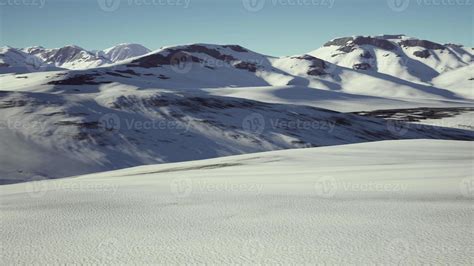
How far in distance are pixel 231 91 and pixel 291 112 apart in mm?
53068

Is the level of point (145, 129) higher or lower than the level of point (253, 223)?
lower

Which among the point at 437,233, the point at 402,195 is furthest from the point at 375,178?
the point at 437,233

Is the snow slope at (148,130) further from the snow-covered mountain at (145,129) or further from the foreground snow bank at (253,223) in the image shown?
the foreground snow bank at (253,223)

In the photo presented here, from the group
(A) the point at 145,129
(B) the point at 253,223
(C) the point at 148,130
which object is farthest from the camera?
(A) the point at 145,129

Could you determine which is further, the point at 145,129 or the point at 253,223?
the point at 145,129

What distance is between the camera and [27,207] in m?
6.76

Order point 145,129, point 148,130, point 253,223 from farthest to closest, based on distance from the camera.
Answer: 1. point 145,129
2. point 148,130
3. point 253,223

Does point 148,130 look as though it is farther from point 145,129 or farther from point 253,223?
point 253,223

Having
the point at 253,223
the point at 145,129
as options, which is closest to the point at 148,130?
the point at 145,129

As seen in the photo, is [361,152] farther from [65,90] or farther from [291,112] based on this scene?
[65,90]

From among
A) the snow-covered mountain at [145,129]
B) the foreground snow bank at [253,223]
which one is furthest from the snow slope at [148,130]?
the foreground snow bank at [253,223]

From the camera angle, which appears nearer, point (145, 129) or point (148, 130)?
point (148, 130)

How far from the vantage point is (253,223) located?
5.13m

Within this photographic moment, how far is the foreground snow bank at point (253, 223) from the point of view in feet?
13.1
